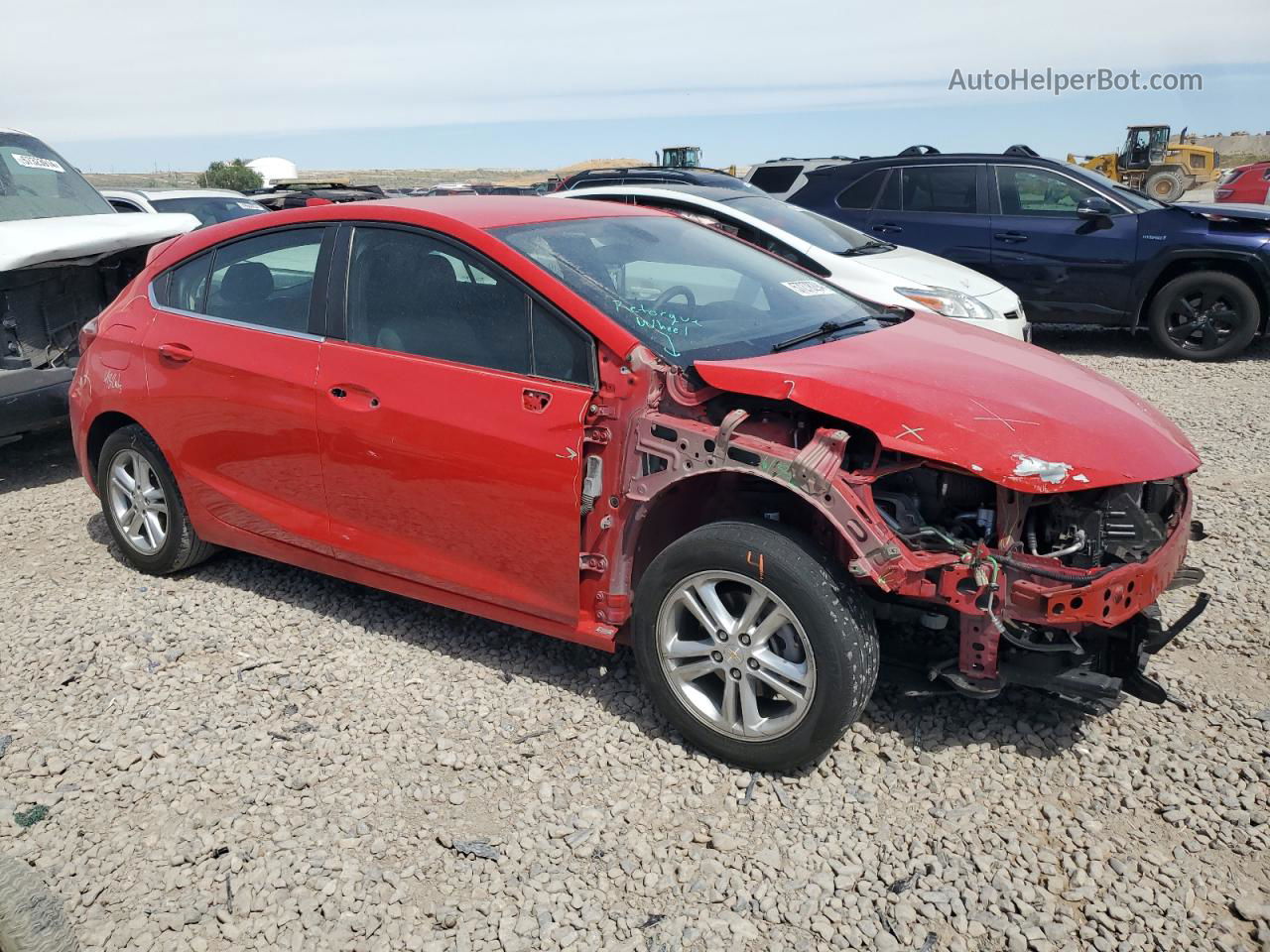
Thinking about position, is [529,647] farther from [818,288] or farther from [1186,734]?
[1186,734]

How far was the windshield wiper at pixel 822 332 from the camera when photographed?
11.8 feet

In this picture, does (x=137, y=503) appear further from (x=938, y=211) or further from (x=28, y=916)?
(x=938, y=211)

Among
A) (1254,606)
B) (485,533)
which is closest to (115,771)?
(485,533)

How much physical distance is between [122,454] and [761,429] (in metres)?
3.23

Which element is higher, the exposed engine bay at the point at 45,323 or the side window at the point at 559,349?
the side window at the point at 559,349

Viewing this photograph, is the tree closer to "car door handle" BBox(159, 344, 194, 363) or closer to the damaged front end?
"car door handle" BBox(159, 344, 194, 363)

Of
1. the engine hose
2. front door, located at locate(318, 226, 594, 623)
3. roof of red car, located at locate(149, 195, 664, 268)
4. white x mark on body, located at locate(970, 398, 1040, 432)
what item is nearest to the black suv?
roof of red car, located at locate(149, 195, 664, 268)

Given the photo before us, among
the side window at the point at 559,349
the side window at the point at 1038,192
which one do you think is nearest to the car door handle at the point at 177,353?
the side window at the point at 559,349

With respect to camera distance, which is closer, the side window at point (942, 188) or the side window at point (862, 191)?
the side window at point (942, 188)

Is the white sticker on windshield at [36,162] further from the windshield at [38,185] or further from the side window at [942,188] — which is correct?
the side window at [942,188]

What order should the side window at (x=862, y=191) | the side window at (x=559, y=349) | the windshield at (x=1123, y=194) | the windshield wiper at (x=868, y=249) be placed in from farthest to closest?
the side window at (x=862, y=191), the windshield at (x=1123, y=194), the windshield wiper at (x=868, y=249), the side window at (x=559, y=349)

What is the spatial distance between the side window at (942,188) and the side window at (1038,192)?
0.86ft

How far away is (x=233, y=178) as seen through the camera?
49.0 meters

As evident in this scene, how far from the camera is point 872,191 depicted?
414 inches
